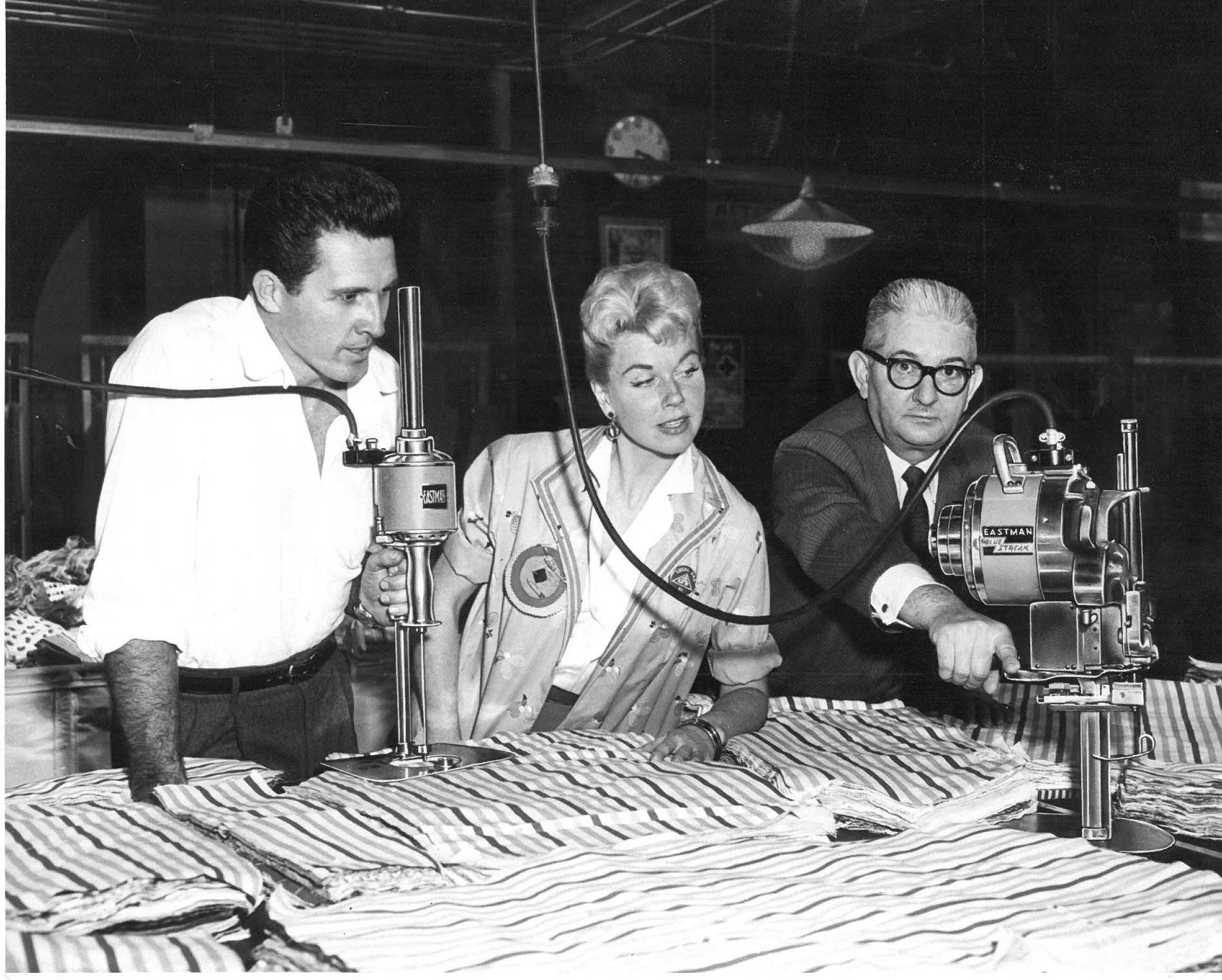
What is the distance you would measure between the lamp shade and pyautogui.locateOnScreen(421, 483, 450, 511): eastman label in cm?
91

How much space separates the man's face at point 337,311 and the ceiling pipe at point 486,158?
0.24 metres

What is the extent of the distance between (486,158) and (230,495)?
713mm

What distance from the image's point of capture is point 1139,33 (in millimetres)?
1706

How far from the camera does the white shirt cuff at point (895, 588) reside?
58.4 inches

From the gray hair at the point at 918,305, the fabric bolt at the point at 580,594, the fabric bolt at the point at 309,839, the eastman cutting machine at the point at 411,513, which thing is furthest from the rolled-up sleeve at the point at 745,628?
the fabric bolt at the point at 309,839

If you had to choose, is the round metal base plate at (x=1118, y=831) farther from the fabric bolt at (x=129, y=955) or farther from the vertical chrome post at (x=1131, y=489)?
the fabric bolt at (x=129, y=955)

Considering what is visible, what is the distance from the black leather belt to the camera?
1551 mm

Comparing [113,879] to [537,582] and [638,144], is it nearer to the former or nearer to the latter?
[537,582]

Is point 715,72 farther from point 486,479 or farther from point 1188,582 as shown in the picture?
point 1188,582

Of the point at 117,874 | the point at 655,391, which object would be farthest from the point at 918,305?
the point at 117,874

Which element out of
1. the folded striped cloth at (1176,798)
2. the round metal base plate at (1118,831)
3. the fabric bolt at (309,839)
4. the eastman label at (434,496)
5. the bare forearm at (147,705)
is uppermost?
the eastman label at (434,496)

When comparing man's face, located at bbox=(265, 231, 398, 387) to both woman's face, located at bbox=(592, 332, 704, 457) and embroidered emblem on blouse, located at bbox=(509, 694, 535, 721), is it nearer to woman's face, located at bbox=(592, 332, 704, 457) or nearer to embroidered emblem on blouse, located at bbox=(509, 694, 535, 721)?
woman's face, located at bbox=(592, 332, 704, 457)

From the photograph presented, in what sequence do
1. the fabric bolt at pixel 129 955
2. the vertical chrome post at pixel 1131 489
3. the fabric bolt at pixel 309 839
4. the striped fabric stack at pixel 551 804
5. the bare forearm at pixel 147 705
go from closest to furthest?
the fabric bolt at pixel 129 955 < the fabric bolt at pixel 309 839 < the striped fabric stack at pixel 551 804 < the vertical chrome post at pixel 1131 489 < the bare forearm at pixel 147 705

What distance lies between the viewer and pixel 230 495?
1.55 metres
